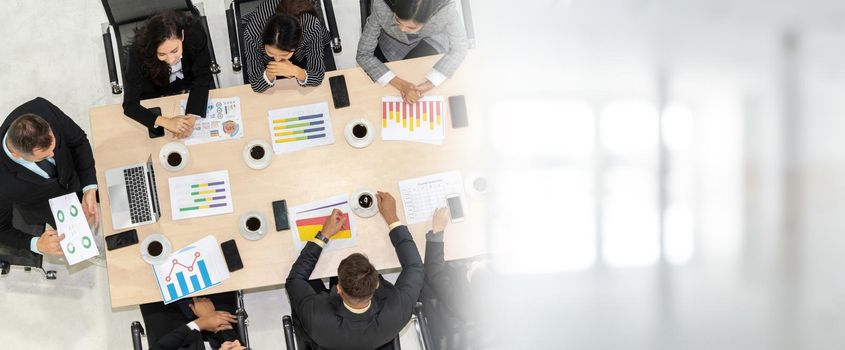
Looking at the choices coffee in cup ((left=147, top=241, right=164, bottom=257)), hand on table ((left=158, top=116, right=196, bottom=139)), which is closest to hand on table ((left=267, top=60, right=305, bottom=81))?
hand on table ((left=158, top=116, right=196, bottom=139))

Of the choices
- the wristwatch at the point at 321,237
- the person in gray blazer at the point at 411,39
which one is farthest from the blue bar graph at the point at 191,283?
the person in gray blazer at the point at 411,39

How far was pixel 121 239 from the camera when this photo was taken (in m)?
2.11

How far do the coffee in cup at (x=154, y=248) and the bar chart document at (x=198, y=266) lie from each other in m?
0.05

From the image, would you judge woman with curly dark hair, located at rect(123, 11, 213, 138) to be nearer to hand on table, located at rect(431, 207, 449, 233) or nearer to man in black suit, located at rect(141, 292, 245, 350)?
man in black suit, located at rect(141, 292, 245, 350)

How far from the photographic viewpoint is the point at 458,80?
2.18 meters

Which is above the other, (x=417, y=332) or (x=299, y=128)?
(x=299, y=128)

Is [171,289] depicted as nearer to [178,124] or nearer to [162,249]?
[162,249]

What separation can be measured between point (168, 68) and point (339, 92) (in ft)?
2.41

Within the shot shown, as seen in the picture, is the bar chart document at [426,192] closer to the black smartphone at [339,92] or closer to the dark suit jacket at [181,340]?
the black smartphone at [339,92]

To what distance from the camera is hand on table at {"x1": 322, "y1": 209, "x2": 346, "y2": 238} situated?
6.67 ft

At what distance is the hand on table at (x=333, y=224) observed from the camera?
6.67 ft

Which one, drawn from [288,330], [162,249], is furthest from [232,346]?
[162,249]

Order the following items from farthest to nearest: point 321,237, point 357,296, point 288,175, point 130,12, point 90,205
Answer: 1. point 130,12
2. point 90,205
3. point 288,175
4. point 321,237
5. point 357,296

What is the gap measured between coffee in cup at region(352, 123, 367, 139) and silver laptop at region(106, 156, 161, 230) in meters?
0.79
